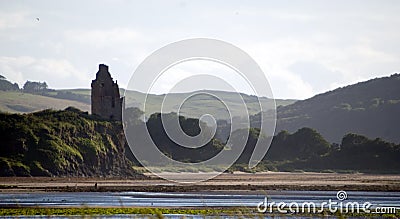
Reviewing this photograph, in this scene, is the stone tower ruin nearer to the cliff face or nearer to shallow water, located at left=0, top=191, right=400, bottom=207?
the cliff face

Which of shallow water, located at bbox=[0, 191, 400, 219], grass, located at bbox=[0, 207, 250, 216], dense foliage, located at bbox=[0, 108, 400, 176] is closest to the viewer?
grass, located at bbox=[0, 207, 250, 216]

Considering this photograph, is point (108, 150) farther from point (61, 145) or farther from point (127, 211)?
point (127, 211)

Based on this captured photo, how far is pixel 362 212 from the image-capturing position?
5306 centimetres

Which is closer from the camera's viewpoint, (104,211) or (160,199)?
(104,211)

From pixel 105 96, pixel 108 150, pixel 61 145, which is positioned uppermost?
pixel 105 96

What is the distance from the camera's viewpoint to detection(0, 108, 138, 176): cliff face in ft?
316

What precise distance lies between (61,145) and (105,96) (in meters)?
17.7

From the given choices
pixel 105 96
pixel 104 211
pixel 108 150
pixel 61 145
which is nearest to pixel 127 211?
pixel 104 211

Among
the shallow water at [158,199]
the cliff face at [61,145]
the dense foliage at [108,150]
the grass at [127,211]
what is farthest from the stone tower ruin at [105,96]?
the grass at [127,211]

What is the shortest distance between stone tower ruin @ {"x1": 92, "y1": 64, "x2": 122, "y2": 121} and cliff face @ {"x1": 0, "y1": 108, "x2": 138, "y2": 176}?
3578mm

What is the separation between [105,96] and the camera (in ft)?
388

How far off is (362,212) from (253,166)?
270 feet

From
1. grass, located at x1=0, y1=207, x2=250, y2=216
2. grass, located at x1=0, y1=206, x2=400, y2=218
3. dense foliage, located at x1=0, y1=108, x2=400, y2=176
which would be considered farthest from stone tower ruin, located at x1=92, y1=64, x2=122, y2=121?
grass, located at x1=0, y1=207, x2=250, y2=216

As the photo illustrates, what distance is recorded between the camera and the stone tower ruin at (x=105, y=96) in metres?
117
